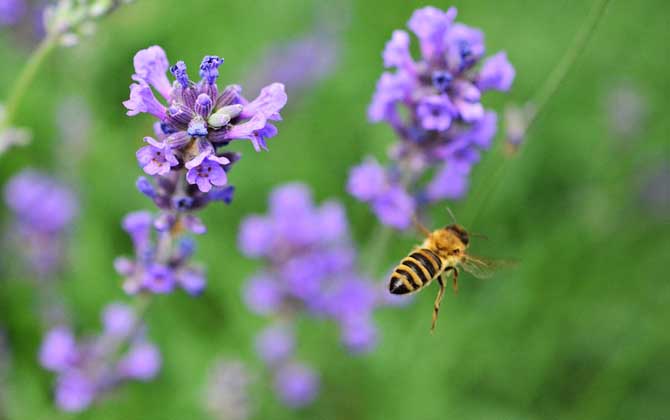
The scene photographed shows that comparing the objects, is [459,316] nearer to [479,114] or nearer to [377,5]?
[479,114]

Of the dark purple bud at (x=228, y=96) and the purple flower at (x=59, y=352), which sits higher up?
the dark purple bud at (x=228, y=96)

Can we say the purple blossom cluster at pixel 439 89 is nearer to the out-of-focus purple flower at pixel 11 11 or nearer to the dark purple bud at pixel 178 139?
the dark purple bud at pixel 178 139

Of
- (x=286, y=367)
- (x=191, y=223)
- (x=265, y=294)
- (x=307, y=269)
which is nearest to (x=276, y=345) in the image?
(x=286, y=367)

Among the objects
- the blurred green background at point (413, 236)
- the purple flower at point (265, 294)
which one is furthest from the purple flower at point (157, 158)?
the purple flower at point (265, 294)

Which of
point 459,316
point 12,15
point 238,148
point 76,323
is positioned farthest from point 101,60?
point 459,316

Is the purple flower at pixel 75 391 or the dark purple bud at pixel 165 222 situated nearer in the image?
the dark purple bud at pixel 165 222

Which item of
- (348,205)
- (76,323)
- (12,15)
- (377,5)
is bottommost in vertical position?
(76,323)

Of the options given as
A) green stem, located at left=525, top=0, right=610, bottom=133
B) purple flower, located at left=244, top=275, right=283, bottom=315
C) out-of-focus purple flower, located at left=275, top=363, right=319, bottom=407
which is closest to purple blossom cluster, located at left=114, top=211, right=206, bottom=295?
purple flower, located at left=244, top=275, right=283, bottom=315

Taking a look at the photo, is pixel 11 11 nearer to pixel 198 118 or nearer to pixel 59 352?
pixel 59 352
